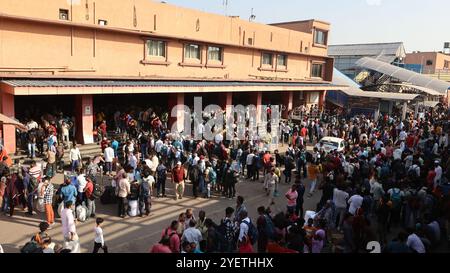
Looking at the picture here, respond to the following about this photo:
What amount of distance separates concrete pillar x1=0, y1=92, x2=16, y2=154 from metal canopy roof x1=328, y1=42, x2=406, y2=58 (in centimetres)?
5175

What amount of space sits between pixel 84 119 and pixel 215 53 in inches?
432

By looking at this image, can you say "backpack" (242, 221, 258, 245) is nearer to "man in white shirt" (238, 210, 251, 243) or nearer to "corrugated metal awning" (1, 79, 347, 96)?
"man in white shirt" (238, 210, 251, 243)

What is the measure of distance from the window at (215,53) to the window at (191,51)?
1.03 m

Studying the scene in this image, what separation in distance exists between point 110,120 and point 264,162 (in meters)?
10.8

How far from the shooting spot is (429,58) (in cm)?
6919

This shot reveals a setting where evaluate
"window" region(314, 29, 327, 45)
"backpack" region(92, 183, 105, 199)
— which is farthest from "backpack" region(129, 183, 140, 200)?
"window" region(314, 29, 327, 45)

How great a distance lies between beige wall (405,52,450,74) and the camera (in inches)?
2680

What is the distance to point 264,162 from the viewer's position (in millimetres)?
15766

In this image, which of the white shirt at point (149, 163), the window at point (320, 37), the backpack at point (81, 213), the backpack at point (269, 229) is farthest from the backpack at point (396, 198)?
the window at point (320, 37)

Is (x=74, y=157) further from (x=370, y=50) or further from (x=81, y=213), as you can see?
(x=370, y=50)

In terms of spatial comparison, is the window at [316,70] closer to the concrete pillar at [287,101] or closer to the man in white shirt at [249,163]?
the concrete pillar at [287,101]

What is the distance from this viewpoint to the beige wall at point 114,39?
16.7m
